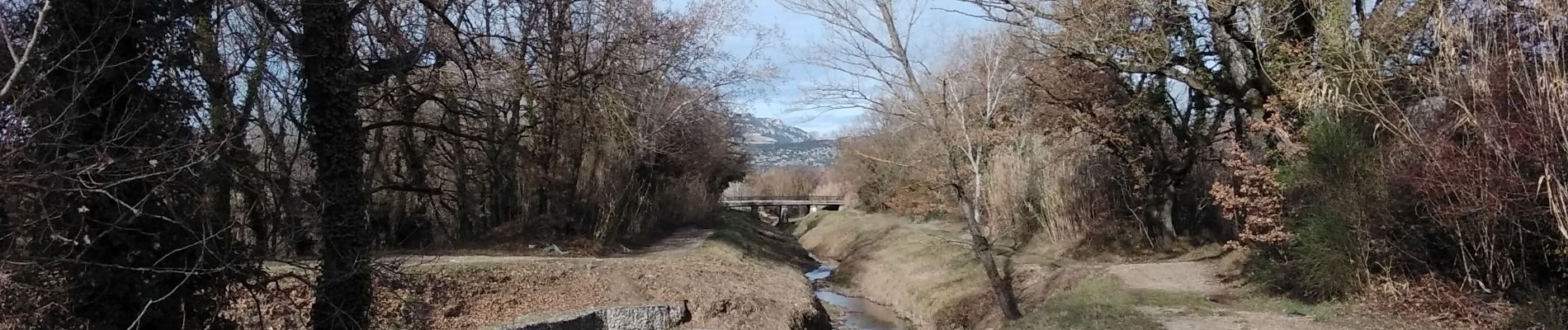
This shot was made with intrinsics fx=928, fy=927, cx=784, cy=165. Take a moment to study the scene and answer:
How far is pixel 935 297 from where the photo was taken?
17656mm

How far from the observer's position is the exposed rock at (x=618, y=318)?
11.8 m

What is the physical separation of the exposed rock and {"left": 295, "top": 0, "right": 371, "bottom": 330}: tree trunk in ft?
11.3

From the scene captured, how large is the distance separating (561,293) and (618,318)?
4.77 feet

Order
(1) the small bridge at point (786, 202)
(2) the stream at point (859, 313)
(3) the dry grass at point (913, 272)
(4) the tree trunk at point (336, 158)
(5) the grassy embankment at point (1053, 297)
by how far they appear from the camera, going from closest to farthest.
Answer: (4) the tree trunk at point (336, 158), (5) the grassy embankment at point (1053, 297), (3) the dry grass at point (913, 272), (2) the stream at point (859, 313), (1) the small bridge at point (786, 202)

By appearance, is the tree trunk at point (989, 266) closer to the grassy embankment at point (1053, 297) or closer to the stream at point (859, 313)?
the grassy embankment at point (1053, 297)

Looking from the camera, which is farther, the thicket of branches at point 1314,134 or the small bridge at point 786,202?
the small bridge at point 786,202

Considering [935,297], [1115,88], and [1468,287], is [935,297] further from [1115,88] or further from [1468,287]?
[1468,287]

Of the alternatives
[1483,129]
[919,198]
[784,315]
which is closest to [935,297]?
[784,315]

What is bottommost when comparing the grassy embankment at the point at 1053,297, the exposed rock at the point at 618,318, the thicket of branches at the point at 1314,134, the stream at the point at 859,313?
the stream at the point at 859,313

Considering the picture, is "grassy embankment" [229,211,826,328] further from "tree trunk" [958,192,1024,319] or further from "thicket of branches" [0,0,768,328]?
"tree trunk" [958,192,1024,319]

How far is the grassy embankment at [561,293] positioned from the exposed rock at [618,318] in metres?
0.28

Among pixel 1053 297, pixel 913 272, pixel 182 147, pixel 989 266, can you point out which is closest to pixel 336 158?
pixel 182 147

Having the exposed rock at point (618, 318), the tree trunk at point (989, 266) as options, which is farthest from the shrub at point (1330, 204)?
the exposed rock at point (618, 318)

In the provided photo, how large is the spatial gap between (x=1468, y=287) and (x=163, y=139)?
12.3 metres
